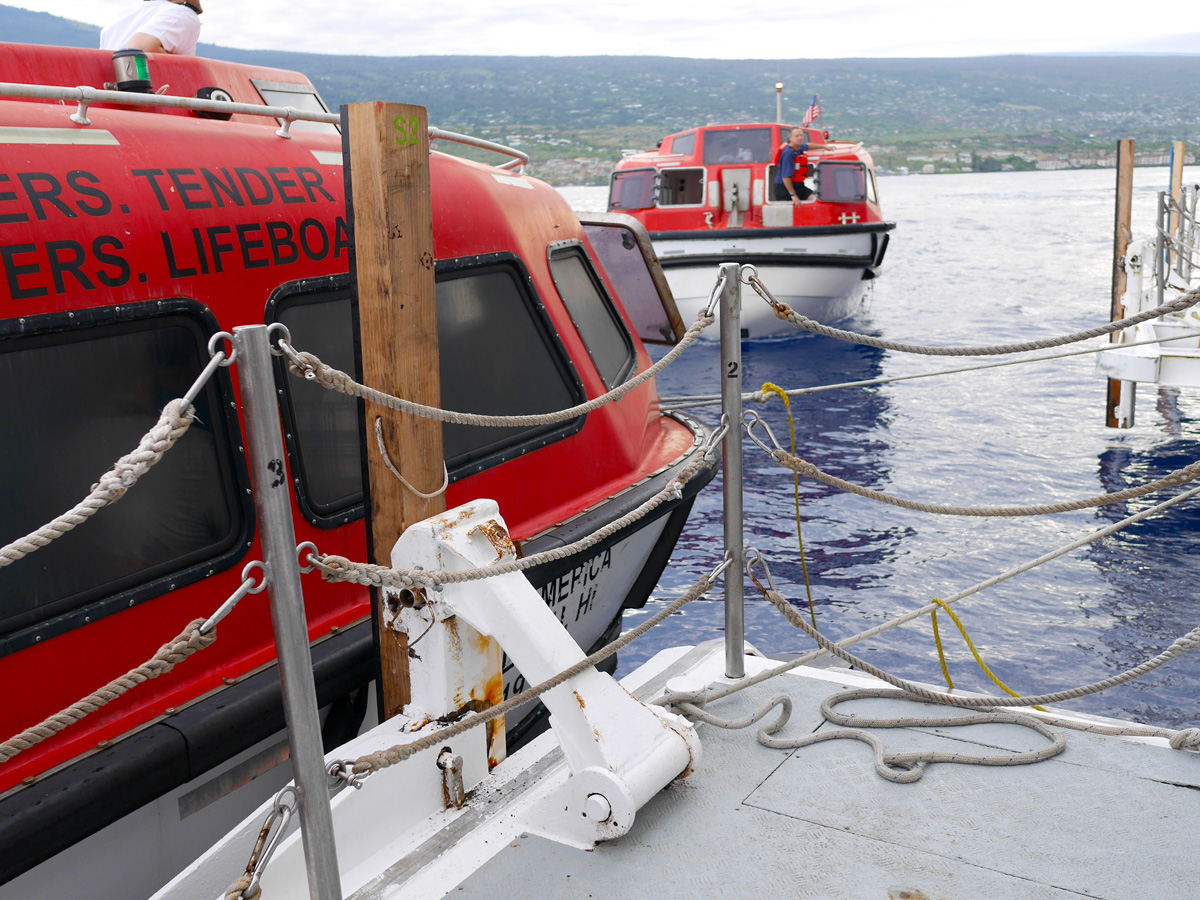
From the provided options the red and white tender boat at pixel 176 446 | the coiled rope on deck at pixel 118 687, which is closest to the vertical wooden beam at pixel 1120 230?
the red and white tender boat at pixel 176 446

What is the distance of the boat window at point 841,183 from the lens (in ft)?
51.4

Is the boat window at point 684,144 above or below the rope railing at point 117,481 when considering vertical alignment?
above

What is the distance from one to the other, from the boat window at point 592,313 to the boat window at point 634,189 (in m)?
12.1

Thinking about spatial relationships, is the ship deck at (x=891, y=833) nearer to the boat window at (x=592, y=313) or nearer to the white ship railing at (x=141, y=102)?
the white ship railing at (x=141, y=102)

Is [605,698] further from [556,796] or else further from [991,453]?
[991,453]

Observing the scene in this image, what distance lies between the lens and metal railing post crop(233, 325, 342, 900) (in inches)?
65.4

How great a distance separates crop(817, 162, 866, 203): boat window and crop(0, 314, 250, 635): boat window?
1415 cm

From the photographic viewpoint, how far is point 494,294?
3.81 m

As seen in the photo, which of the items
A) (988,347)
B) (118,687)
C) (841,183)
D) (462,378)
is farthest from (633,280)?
(841,183)

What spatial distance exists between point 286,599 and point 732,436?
4.63 ft

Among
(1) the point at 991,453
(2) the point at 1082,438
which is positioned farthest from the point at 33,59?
(2) the point at 1082,438

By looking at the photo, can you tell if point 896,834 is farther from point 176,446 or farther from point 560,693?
point 176,446

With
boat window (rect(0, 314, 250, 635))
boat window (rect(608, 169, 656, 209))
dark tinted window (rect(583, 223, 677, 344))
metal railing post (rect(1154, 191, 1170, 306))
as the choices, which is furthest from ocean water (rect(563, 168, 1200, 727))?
boat window (rect(0, 314, 250, 635))

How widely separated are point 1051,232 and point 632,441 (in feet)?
126
